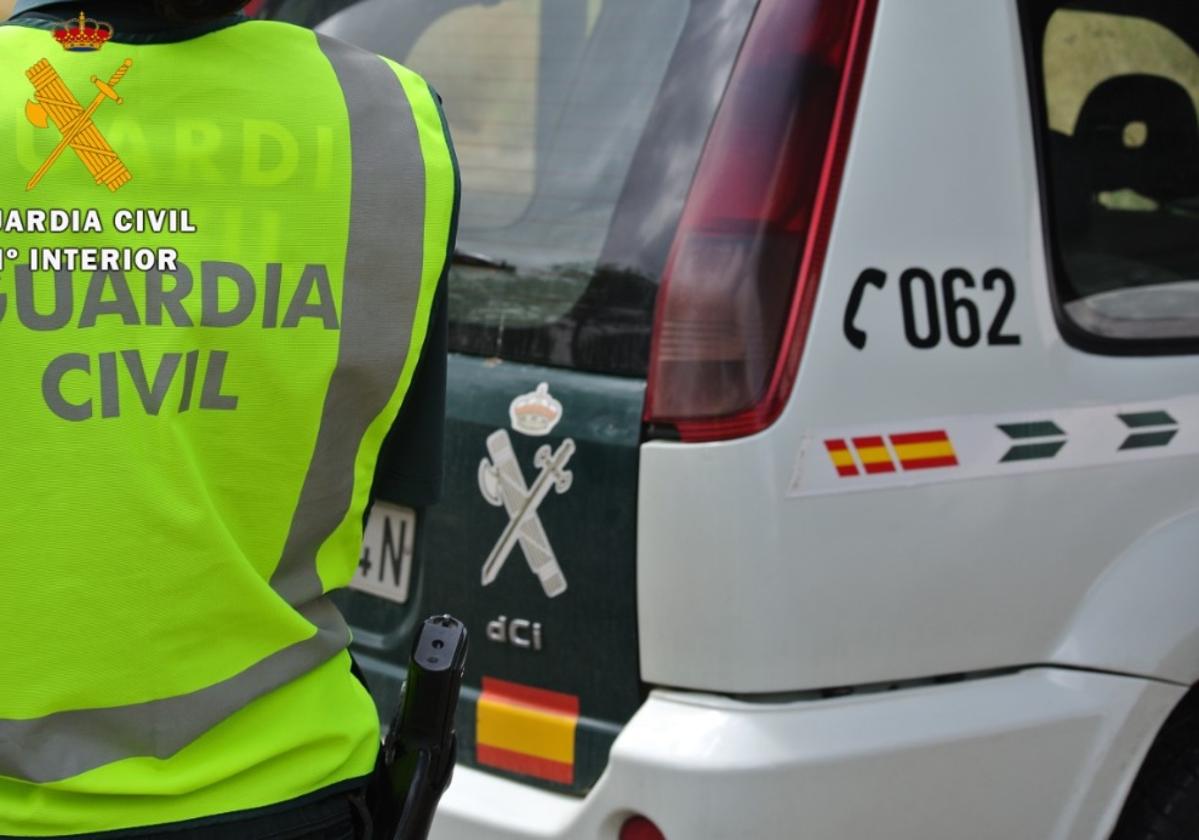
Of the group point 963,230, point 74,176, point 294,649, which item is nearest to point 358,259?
point 74,176

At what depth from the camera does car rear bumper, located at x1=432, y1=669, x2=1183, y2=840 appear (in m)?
2.22

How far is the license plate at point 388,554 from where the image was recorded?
2.53m

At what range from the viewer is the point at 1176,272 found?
2709 mm

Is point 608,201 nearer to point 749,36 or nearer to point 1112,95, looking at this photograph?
point 749,36

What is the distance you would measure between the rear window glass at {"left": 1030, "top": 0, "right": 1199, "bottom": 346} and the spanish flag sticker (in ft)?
3.09

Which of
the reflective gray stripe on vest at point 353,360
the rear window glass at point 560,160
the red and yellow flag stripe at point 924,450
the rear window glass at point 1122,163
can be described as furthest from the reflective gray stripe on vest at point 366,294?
the rear window glass at point 1122,163

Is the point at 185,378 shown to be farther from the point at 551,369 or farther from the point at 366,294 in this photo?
the point at 551,369

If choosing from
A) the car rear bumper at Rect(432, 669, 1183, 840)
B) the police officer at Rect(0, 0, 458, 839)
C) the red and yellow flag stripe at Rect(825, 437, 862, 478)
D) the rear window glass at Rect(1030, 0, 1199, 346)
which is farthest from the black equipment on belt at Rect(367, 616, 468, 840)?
the rear window glass at Rect(1030, 0, 1199, 346)


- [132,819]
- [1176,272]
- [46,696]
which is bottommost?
[132,819]

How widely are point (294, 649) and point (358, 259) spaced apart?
1.14 feet

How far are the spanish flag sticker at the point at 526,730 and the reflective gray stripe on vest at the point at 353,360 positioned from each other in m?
0.89

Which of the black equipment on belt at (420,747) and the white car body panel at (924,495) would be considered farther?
the white car body panel at (924,495)

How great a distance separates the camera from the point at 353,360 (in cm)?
146

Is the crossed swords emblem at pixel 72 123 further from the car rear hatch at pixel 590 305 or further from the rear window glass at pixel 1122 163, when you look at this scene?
the rear window glass at pixel 1122 163
